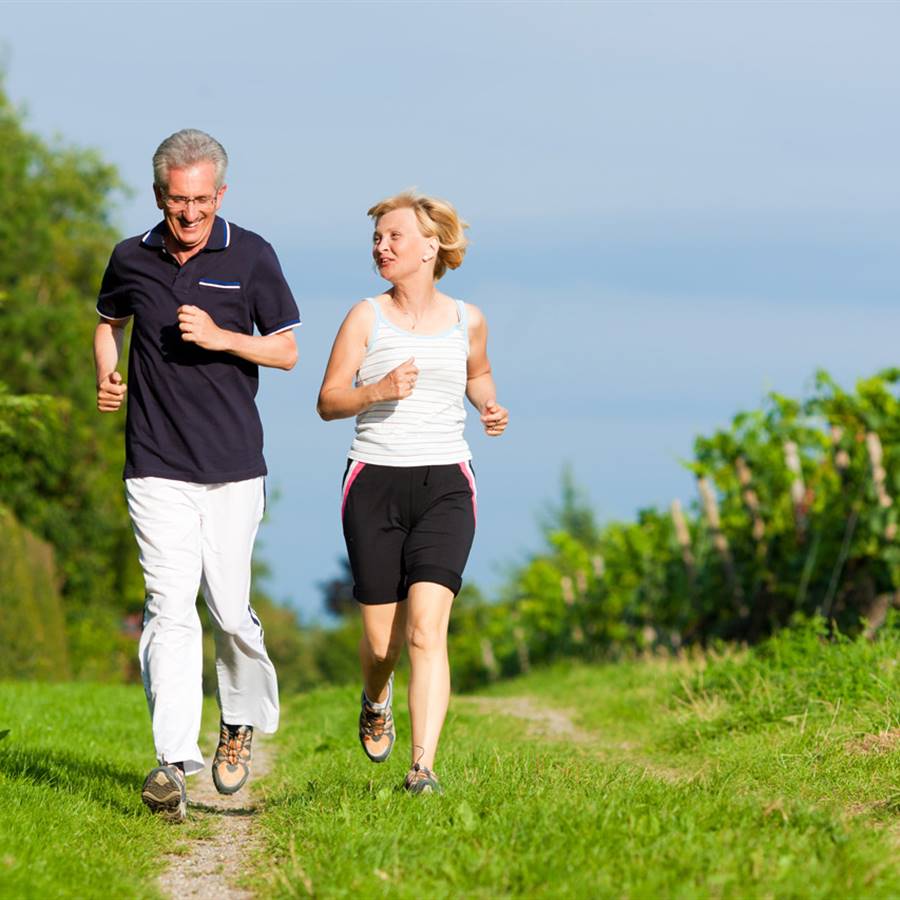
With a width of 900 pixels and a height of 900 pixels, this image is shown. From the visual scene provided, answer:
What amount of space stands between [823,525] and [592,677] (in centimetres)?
327

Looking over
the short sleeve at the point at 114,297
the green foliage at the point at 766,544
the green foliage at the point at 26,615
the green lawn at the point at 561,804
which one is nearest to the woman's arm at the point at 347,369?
the short sleeve at the point at 114,297

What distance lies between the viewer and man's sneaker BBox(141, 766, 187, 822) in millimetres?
5898

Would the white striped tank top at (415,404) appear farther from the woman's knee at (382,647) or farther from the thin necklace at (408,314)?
the woman's knee at (382,647)

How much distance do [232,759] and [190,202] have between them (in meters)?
2.60

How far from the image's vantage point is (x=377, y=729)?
665cm

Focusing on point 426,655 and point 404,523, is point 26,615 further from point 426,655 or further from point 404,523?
point 426,655

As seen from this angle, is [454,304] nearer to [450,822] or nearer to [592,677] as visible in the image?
[450,822]

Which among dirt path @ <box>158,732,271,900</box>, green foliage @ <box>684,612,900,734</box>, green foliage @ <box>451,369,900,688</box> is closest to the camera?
dirt path @ <box>158,732,271,900</box>

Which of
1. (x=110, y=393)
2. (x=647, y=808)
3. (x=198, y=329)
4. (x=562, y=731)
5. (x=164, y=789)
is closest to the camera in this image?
(x=647, y=808)

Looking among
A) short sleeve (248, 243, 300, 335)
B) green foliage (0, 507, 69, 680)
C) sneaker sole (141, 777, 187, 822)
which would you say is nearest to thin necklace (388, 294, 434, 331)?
short sleeve (248, 243, 300, 335)

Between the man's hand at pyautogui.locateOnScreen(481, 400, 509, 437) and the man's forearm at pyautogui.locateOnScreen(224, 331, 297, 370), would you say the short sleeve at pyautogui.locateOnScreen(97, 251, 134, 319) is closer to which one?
the man's forearm at pyautogui.locateOnScreen(224, 331, 297, 370)

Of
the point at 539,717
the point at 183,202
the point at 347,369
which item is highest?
the point at 183,202

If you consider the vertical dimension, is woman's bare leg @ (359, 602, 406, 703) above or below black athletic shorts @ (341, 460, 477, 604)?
below

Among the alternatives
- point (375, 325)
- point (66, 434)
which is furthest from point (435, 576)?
point (66, 434)
